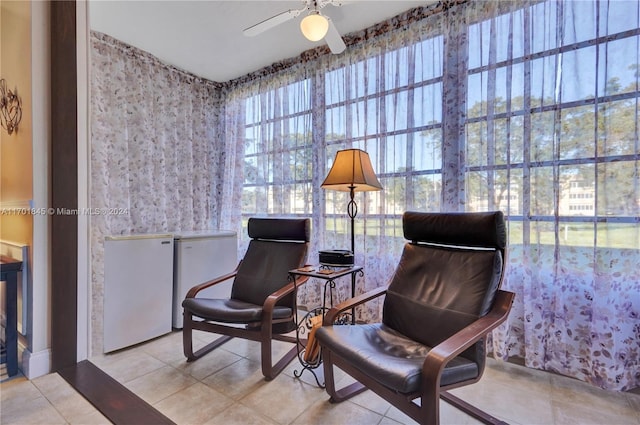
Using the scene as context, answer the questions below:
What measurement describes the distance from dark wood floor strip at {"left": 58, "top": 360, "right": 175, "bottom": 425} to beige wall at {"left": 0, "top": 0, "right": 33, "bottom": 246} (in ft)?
2.90

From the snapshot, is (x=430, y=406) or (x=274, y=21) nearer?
(x=430, y=406)

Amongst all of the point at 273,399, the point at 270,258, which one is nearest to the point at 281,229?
the point at 270,258

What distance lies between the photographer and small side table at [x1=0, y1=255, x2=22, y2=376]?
1819 mm

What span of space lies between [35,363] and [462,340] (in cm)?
244

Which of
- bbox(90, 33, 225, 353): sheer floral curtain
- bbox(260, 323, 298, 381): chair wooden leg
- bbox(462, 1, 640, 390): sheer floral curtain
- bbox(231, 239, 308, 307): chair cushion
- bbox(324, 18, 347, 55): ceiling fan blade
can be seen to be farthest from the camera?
bbox(90, 33, 225, 353): sheer floral curtain

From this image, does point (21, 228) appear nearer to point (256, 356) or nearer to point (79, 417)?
point (79, 417)

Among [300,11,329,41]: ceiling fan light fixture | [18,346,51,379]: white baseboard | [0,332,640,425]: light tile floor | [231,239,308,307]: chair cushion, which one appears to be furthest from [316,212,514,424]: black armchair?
[18,346,51,379]: white baseboard

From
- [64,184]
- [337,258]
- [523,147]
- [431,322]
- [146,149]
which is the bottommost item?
[431,322]

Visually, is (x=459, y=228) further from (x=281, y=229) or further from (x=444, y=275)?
(x=281, y=229)

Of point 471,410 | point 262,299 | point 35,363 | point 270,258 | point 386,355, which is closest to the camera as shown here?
point 386,355

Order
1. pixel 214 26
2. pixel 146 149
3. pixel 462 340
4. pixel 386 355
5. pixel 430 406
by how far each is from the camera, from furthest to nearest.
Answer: pixel 146 149
pixel 214 26
pixel 386 355
pixel 462 340
pixel 430 406

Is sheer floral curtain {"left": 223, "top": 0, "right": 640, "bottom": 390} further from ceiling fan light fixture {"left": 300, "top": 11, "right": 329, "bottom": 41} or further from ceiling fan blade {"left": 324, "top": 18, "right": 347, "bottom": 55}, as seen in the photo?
ceiling fan light fixture {"left": 300, "top": 11, "right": 329, "bottom": 41}

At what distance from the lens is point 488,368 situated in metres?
2.00

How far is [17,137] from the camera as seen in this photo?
1975 mm
